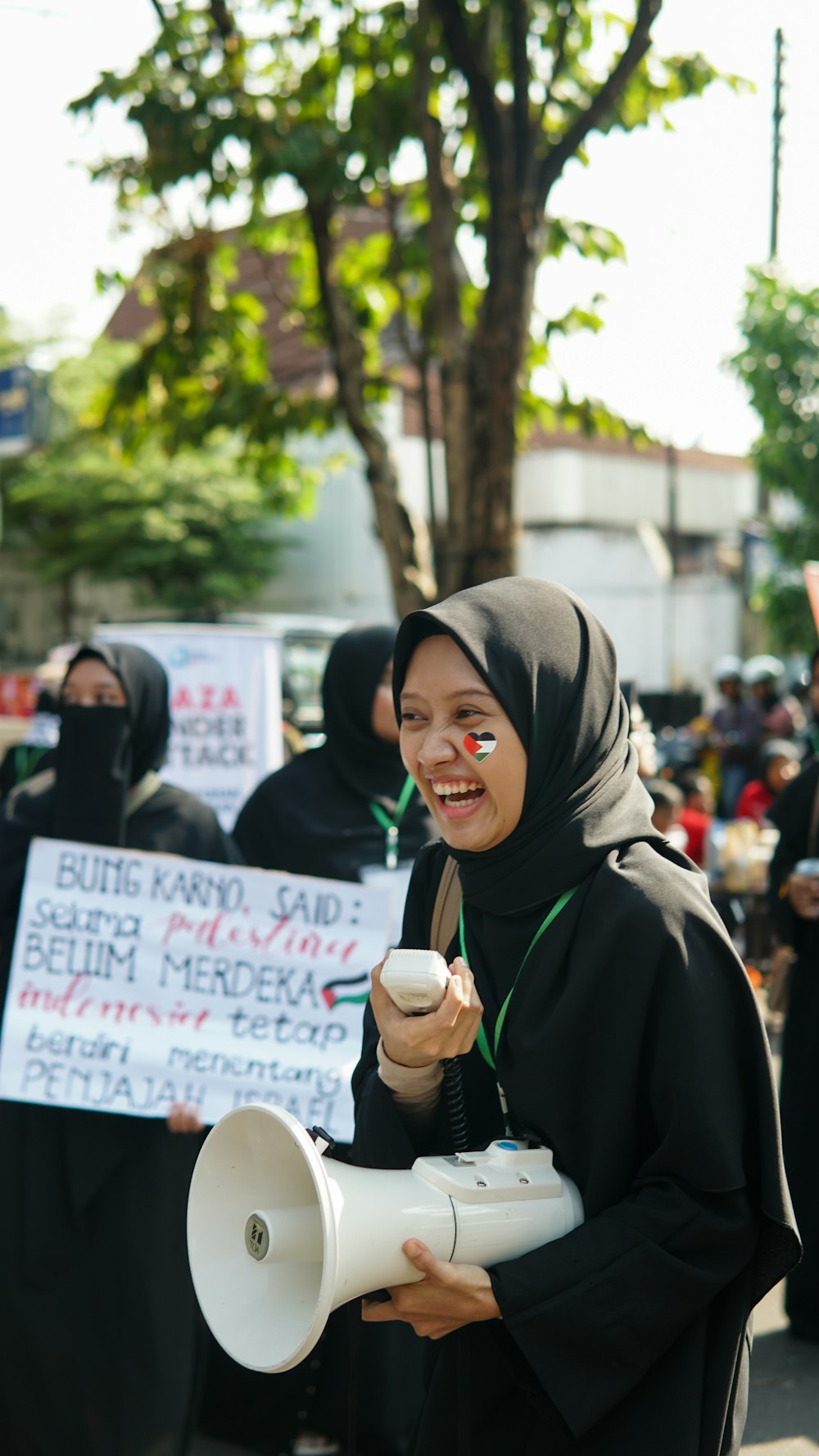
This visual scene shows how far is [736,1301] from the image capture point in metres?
1.88

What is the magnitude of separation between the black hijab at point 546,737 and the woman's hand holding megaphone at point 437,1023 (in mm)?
172

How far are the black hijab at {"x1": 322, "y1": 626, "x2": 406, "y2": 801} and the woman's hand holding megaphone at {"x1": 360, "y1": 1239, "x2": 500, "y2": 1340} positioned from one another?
247 centimetres

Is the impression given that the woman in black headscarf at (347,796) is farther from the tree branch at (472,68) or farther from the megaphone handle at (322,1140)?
the tree branch at (472,68)

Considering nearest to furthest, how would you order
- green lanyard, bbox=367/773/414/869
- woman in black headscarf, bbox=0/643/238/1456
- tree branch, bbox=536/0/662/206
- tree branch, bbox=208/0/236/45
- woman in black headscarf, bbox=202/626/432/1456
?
woman in black headscarf, bbox=0/643/238/1456
woman in black headscarf, bbox=202/626/432/1456
green lanyard, bbox=367/773/414/869
tree branch, bbox=536/0/662/206
tree branch, bbox=208/0/236/45

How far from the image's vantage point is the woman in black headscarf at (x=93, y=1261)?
3395mm

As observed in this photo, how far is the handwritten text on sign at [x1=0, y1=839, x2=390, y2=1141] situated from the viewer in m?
3.61

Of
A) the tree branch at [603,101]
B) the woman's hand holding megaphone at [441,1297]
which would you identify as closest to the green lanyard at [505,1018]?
the woman's hand holding megaphone at [441,1297]

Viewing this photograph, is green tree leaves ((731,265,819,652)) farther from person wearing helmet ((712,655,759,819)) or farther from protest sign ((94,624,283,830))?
protest sign ((94,624,283,830))

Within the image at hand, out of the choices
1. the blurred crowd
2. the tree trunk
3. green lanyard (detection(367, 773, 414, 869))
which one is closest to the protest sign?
the blurred crowd

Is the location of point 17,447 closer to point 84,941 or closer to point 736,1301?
point 84,941

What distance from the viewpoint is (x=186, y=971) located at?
3.69m

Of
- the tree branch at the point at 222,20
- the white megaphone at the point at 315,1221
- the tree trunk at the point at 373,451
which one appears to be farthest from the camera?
the tree trunk at the point at 373,451

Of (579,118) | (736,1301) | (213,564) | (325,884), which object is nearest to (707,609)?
(213,564)

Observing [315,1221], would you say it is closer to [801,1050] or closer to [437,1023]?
[437,1023]
